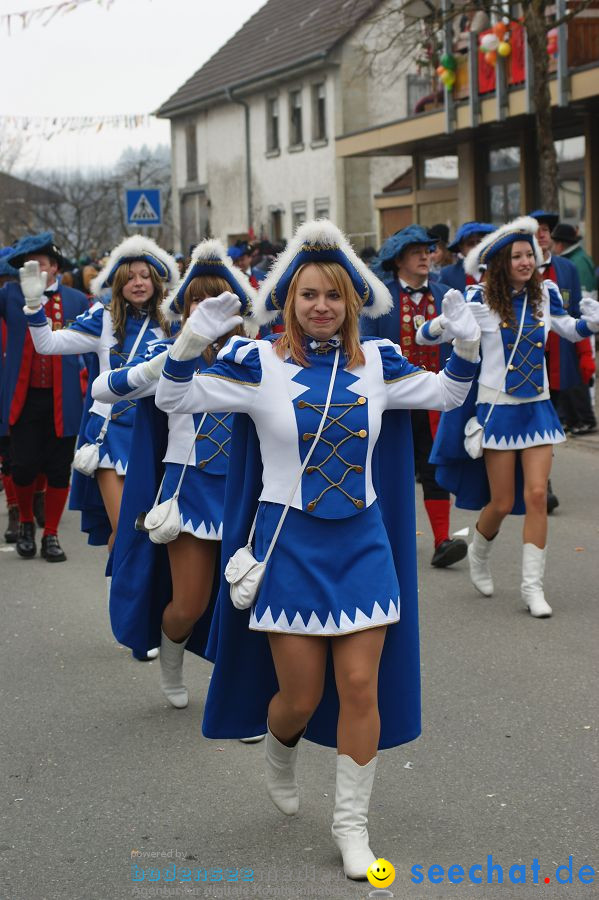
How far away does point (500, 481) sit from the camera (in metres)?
7.32

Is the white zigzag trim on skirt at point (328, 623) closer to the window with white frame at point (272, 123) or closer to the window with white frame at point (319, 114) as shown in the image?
the window with white frame at point (319, 114)

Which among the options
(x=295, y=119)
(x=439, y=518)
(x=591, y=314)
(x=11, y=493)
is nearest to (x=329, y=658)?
(x=591, y=314)

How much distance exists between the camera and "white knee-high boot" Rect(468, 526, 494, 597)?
7.60m

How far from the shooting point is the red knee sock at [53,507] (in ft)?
30.8

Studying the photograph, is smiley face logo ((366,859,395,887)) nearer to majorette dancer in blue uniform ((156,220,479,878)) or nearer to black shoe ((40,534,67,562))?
majorette dancer in blue uniform ((156,220,479,878))

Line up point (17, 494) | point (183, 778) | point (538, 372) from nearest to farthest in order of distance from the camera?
1. point (183, 778)
2. point (538, 372)
3. point (17, 494)

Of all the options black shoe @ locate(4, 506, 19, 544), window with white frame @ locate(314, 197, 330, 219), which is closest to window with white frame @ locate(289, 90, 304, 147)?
window with white frame @ locate(314, 197, 330, 219)

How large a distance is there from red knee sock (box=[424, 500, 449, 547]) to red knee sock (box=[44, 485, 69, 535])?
8.42ft

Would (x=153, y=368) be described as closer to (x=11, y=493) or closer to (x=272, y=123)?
(x=11, y=493)

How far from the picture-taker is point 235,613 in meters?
4.39

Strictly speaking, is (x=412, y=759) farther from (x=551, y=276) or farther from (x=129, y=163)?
(x=129, y=163)

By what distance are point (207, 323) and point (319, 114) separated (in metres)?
35.9

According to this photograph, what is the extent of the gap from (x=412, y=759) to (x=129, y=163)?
5236cm

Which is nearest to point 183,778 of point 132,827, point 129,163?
point 132,827
